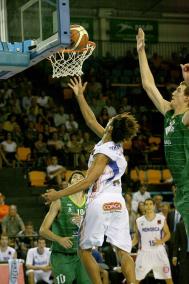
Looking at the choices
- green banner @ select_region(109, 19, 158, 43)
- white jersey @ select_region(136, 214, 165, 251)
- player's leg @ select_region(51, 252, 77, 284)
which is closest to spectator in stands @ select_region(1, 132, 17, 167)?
white jersey @ select_region(136, 214, 165, 251)

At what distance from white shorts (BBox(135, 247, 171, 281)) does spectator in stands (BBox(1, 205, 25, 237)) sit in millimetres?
3308

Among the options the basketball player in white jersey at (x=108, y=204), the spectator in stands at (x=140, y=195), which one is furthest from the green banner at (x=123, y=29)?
the basketball player in white jersey at (x=108, y=204)

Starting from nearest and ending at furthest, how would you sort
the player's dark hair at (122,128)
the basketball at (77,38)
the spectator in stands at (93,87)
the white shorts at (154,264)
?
1. the player's dark hair at (122,128)
2. the basketball at (77,38)
3. the white shorts at (154,264)
4. the spectator in stands at (93,87)

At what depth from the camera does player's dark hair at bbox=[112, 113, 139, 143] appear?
6770 mm

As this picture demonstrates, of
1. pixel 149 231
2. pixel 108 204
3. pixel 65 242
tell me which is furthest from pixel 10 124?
pixel 108 204

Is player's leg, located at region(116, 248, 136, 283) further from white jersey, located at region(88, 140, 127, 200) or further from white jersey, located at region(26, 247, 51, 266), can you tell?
white jersey, located at region(26, 247, 51, 266)

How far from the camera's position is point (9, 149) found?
18.6 metres

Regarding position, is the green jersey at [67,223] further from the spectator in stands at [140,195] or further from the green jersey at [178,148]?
the spectator in stands at [140,195]

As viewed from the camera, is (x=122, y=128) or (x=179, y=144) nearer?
(x=179, y=144)

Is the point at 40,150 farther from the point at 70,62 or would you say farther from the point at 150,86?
the point at 150,86

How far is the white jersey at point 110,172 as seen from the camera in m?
6.69

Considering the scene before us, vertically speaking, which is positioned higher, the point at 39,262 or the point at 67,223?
the point at 67,223

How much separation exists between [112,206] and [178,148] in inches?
46.6

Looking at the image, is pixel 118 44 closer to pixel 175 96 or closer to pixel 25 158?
pixel 25 158
